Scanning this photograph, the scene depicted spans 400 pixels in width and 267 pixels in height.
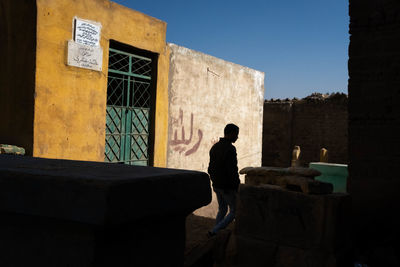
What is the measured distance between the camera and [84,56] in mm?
6891

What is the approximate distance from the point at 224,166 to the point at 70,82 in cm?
354

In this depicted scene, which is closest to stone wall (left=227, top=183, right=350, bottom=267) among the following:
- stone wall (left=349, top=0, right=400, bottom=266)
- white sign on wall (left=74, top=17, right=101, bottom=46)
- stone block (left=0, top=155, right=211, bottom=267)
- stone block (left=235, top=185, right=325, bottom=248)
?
stone block (left=235, top=185, right=325, bottom=248)

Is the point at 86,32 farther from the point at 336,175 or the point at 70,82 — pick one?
the point at 336,175

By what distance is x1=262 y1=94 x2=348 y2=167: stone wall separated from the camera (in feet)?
58.4

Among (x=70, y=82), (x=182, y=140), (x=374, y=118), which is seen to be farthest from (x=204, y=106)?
(x=374, y=118)

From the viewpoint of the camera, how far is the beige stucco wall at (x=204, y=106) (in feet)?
31.1

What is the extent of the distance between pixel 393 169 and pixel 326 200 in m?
1.26

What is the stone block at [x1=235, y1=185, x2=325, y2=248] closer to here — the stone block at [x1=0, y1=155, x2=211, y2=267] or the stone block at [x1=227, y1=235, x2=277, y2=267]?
the stone block at [x1=227, y1=235, x2=277, y2=267]

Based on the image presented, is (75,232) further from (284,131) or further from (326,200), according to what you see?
(284,131)

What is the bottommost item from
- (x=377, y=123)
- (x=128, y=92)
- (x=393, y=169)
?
(x=393, y=169)

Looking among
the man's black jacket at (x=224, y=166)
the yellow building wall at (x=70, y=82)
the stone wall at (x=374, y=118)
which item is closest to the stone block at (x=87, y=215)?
the man's black jacket at (x=224, y=166)

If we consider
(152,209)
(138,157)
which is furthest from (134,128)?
(152,209)

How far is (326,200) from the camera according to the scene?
4008 mm

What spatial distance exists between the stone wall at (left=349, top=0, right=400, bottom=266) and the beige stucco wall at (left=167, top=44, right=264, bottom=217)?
5131 mm
